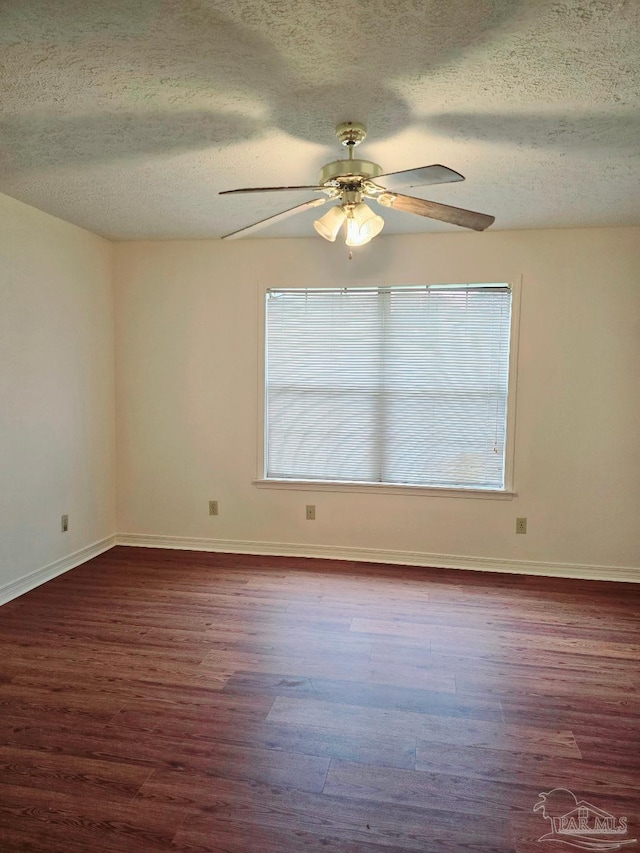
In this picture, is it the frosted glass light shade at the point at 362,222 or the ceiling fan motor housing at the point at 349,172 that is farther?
the frosted glass light shade at the point at 362,222

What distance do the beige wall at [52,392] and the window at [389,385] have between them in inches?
51.6

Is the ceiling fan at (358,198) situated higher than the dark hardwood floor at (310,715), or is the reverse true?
the ceiling fan at (358,198)

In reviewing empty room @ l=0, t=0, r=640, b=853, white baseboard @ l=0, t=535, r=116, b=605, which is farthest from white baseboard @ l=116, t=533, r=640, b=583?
white baseboard @ l=0, t=535, r=116, b=605

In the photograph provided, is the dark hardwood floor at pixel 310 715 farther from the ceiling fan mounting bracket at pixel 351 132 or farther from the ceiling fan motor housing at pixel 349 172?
the ceiling fan mounting bracket at pixel 351 132

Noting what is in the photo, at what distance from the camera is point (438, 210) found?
2.22 metres

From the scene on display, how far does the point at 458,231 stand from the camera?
373 cm

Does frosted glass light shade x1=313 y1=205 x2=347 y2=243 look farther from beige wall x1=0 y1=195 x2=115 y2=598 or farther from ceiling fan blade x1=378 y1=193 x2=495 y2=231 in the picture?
beige wall x1=0 y1=195 x2=115 y2=598

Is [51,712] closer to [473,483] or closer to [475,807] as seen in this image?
[475,807]

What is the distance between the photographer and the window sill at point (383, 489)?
152 inches

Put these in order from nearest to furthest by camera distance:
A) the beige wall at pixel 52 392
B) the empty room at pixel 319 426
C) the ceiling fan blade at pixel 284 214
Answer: the empty room at pixel 319 426 → the ceiling fan blade at pixel 284 214 → the beige wall at pixel 52 392

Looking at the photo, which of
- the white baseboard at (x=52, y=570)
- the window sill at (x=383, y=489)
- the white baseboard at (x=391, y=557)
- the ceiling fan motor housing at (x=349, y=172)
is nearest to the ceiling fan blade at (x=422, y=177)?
the ceiling fan motor housing at (x=349, y=172)

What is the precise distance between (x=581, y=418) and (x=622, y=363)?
1.51 ft

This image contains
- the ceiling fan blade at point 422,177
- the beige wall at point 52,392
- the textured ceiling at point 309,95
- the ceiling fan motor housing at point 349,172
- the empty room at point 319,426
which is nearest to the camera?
the textured ceiling at point 309,95
